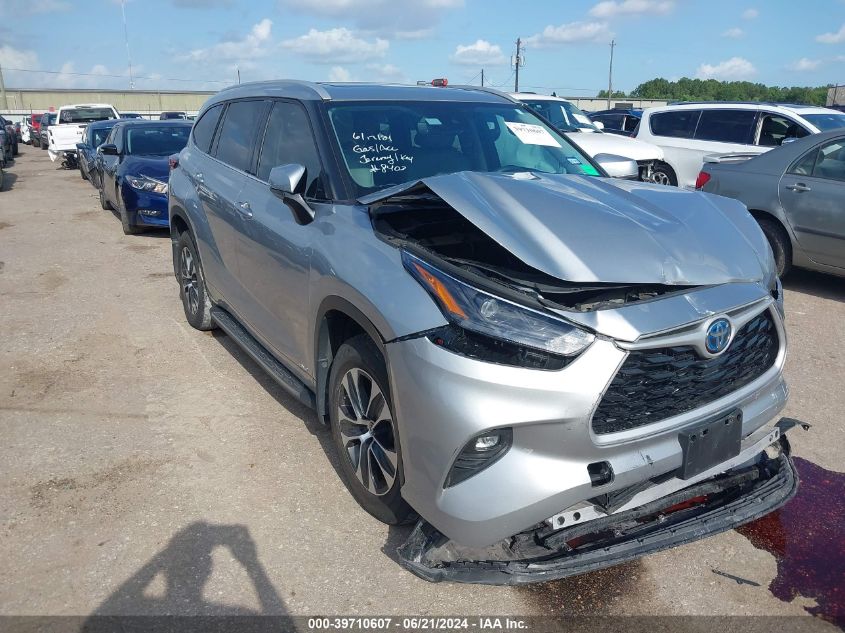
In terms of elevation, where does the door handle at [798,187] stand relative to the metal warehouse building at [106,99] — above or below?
below

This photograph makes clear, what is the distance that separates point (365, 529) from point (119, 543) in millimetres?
1094

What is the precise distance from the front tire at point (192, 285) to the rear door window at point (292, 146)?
1.55 meters

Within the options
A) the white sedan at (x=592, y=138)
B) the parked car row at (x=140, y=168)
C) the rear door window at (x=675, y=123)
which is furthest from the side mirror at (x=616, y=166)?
the rear door window at (x=675, y=123)

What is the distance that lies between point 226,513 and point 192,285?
2.89 m

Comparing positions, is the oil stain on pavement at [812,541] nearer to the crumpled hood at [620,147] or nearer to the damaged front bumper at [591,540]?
the damaged front bumper at [591,540]

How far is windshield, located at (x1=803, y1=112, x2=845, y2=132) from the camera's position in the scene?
9.87 meters

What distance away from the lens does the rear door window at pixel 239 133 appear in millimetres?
4398

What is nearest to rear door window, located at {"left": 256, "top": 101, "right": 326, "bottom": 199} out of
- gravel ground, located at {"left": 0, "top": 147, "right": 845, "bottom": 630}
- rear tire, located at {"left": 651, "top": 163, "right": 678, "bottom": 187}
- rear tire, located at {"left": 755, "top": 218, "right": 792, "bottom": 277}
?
gravel ground, located at {"left": 0, "top": 147, "right": 845, "bottom": 630}

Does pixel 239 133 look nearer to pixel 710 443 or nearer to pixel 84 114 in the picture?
pixel 710 443

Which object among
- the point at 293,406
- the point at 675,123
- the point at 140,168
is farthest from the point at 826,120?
the point at 140,168

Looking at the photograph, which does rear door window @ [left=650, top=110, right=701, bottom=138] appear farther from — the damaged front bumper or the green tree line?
the green tree line

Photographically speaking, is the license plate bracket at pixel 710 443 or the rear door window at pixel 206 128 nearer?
the license plate bracket at pixel 710 443

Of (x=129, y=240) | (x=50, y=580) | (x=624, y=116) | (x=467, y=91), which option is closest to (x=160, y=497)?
(x=50, y=580)

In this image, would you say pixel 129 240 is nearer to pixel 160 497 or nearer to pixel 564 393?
pixel 160 497
